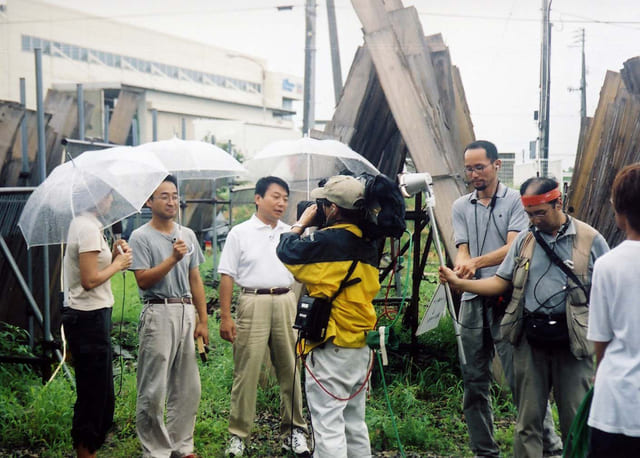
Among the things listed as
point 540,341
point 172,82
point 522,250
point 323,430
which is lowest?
point 323,430

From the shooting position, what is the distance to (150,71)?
4300 centimetres

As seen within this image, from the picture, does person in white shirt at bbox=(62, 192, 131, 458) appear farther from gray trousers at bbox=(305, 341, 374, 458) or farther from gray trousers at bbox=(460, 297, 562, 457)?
gray trousers at bbox=(460, 297, 562, 457)

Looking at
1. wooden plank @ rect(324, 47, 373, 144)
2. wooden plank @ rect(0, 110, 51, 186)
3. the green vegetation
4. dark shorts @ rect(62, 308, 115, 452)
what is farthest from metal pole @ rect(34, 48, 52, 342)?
wooden plank @ rect(324, 47, 373, 144)

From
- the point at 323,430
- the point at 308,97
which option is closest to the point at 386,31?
the point at 323,430

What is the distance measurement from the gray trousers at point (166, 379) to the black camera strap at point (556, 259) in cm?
233

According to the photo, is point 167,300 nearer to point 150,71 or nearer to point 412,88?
point 412,88

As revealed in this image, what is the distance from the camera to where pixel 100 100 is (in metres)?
14.2

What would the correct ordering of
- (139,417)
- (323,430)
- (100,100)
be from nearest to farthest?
1. (323,430)
2. (139,417)
3. (100,100)

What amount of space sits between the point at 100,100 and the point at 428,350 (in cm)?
1041

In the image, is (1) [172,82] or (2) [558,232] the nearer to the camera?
(2) [558,232]

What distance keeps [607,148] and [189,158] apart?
3.44 meters

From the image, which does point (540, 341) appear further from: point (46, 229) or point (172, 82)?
point (172, 82)

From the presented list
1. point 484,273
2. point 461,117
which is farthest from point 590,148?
point 484,273

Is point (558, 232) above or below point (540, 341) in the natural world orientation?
above
